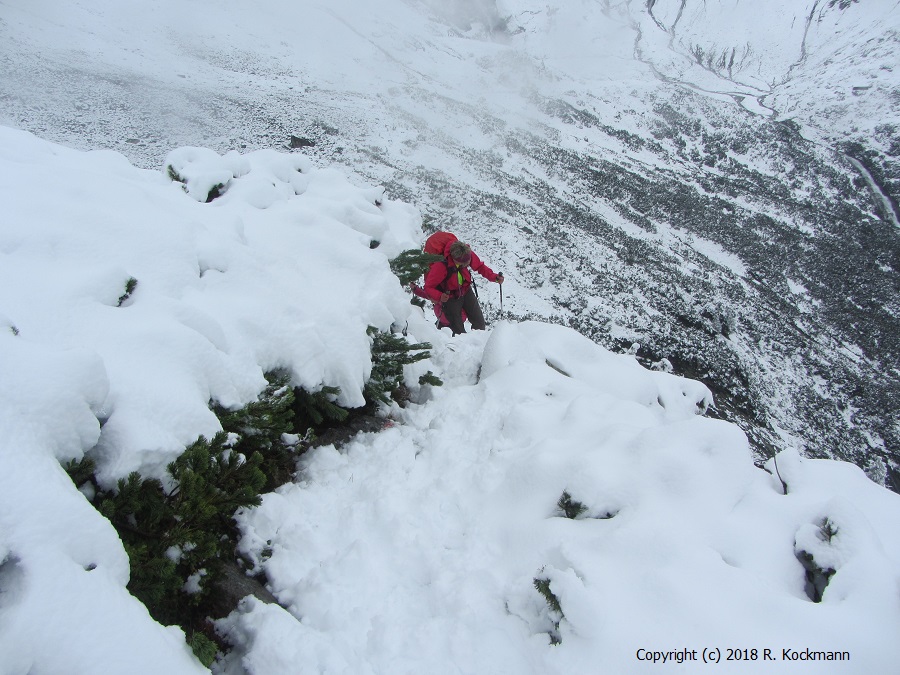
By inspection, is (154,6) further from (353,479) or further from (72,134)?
(353,479)

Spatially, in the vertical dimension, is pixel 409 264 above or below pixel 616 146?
below

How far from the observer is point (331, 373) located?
428cm

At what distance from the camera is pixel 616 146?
2386cm

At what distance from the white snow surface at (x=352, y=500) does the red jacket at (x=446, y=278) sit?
203cm

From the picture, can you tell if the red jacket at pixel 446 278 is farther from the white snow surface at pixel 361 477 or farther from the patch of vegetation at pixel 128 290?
the patch of vegetation at pixel 128 290

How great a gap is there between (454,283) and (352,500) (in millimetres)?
4316

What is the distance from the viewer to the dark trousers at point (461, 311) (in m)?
7.91

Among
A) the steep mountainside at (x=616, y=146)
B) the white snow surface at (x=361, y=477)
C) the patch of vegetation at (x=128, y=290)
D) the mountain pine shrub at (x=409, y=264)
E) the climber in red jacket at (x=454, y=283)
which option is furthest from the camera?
the steep mountainside at (x=616, y=146)

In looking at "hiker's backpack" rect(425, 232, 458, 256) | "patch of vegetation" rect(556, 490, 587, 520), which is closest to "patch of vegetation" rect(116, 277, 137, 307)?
"patch of vegetation" rect(556, 490, 587, 520)

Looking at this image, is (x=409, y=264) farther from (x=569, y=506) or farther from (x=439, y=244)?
(x=569, y=506)

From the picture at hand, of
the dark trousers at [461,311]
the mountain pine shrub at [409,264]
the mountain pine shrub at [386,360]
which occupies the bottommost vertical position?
the dark trousers at [461,311]

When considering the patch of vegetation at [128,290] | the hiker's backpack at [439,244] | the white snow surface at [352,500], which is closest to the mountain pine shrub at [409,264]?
the hiker's backpack at [439,244]

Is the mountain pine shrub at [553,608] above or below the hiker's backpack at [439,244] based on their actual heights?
below

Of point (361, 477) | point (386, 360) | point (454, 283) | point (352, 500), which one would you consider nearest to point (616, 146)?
point (454, 283)
